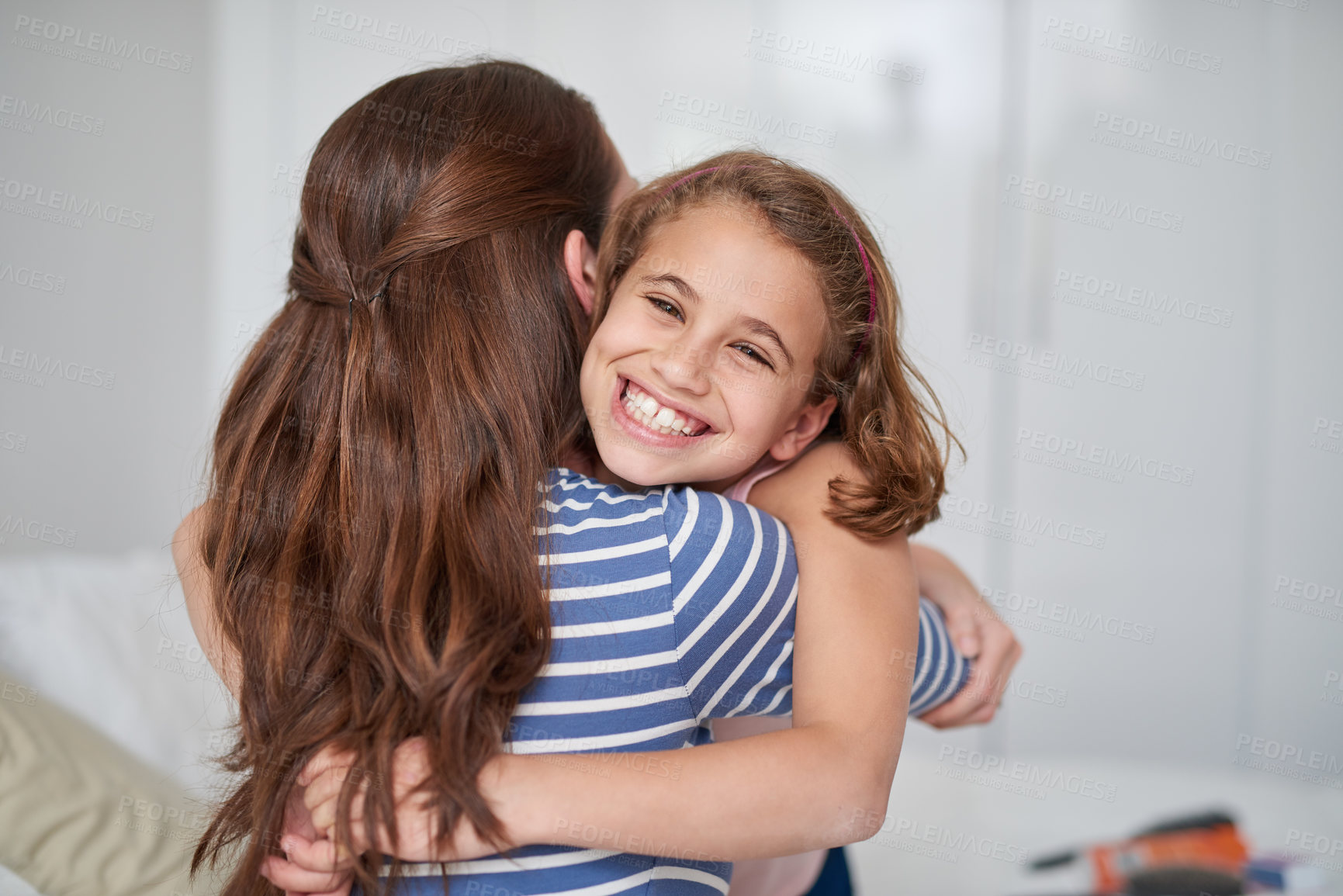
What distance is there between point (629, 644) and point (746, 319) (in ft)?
1.36

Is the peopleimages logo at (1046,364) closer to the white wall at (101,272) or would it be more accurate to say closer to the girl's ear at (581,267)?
the girl's ear at (581,267)

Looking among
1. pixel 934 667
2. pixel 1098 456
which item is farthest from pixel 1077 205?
pixel 934 667

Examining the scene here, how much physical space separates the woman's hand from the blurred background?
120 centimetres

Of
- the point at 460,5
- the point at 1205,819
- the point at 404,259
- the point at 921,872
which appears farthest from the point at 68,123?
the point at 1205,819

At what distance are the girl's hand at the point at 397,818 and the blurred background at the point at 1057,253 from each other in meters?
1.81

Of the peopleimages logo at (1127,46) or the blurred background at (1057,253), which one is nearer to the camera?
the blurred background at (1057,253)

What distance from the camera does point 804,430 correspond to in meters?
1.23

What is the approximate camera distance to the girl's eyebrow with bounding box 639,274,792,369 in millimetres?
1081

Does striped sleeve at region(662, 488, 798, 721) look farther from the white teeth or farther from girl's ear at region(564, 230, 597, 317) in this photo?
girl's ear at region(564, 230, 597, 317)

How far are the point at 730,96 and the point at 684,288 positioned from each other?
2123 mm

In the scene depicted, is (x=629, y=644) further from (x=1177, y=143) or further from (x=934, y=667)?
(x=1177, y=143)

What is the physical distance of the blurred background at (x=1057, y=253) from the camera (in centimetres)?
266

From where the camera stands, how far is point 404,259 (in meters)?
1.00

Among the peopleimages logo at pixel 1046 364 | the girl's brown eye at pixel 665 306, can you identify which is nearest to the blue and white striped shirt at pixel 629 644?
the girl's brown eye at pixel 665 306
